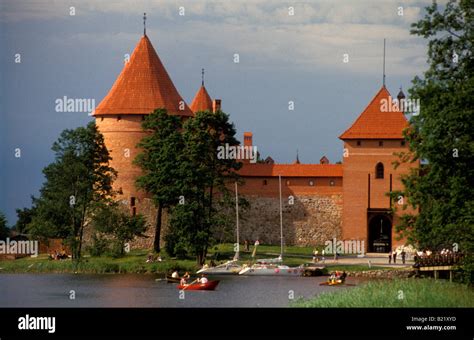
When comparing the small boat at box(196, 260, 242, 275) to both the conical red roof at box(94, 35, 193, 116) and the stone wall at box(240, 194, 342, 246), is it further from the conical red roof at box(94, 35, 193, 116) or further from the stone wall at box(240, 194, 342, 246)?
the conical red roof at box(94, 35, 193, 116)

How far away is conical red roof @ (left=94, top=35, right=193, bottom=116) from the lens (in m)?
56.9

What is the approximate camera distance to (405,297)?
32219mm

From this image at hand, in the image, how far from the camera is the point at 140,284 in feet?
147

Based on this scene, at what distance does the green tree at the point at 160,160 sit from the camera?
5178cm

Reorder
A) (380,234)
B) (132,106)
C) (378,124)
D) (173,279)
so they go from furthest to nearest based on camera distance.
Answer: (380,234) → (378,124) → (132,106) → (173,279)

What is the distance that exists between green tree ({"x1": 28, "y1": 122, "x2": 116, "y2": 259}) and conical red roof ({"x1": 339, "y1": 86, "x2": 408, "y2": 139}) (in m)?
9.97

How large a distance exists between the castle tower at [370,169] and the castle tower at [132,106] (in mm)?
6758

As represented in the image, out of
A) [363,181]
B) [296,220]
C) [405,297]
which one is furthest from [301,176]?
[405,297]

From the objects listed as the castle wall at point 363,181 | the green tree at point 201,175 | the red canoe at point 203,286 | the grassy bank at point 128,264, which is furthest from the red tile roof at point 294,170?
the red canoe at point 203,286

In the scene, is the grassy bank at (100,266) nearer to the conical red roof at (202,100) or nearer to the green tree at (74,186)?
the green tree at (74,186)

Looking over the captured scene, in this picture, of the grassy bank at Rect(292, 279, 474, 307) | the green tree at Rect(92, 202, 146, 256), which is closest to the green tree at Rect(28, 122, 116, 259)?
the green tree at Rect(92, 202, 146, 256)

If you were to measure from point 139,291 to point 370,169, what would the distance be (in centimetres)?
1706

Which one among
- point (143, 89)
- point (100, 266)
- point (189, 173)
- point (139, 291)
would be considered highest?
point (143, 89)

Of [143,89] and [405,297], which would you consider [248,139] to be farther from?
[405,297]
